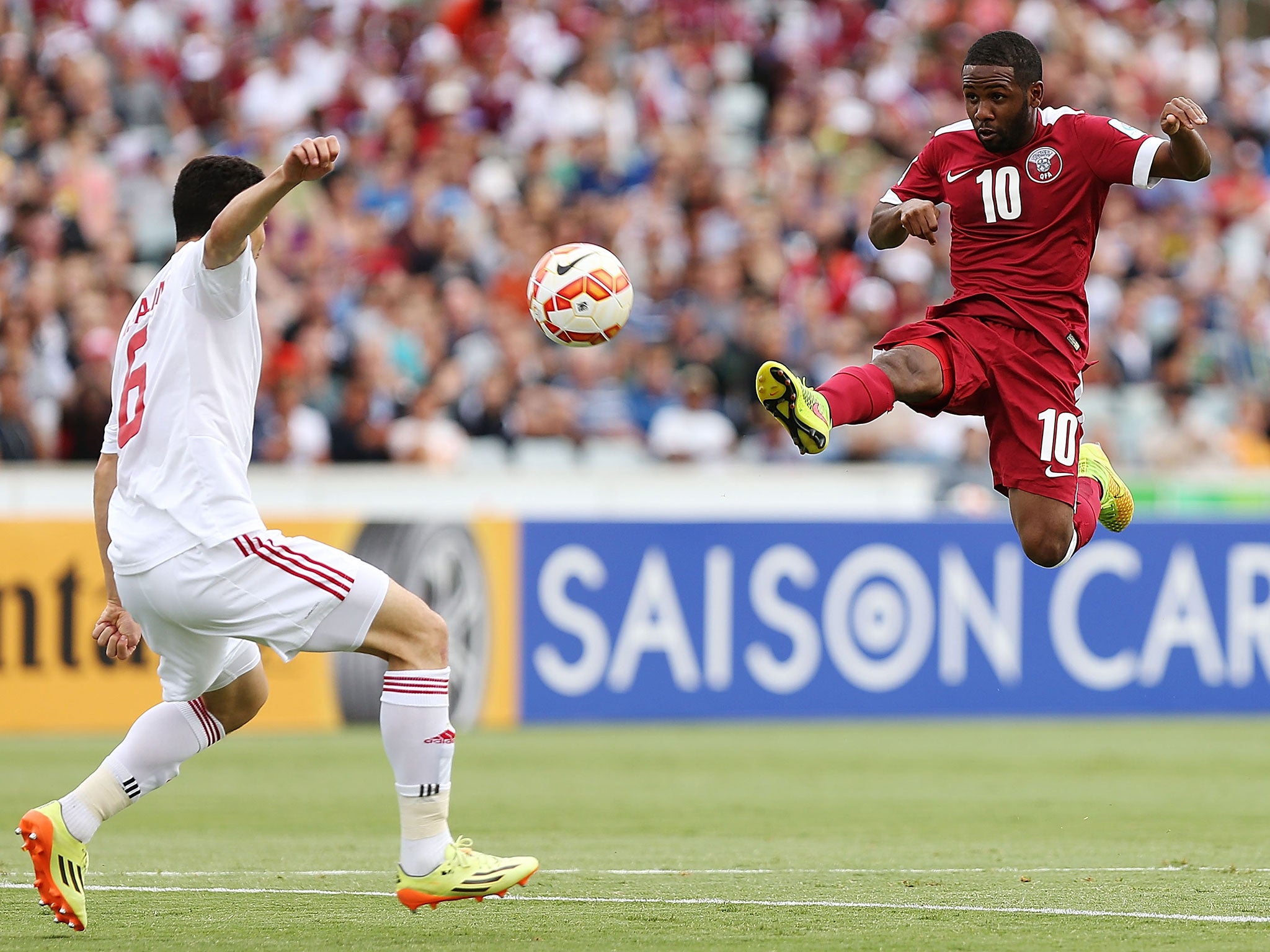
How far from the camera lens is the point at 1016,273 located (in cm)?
820

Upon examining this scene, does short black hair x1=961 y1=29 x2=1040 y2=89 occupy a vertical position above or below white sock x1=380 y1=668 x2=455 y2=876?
above

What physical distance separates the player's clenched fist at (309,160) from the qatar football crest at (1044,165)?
3.25 meters

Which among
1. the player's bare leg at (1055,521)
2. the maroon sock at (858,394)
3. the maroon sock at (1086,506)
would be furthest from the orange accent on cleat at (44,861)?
the maroon sock at (1086,506)

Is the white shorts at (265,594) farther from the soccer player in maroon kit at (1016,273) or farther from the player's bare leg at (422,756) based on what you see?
the soccer player in maroon kit at (1016,273)

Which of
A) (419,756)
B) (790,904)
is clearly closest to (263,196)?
(419,756)

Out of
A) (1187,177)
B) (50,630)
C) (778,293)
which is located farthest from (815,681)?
(1187,177)

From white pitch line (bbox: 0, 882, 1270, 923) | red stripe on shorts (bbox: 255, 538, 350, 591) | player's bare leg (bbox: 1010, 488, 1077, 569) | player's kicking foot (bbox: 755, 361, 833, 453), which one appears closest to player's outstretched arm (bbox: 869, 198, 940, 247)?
player's kicking foot (bbox: 755, 361, 833, 453)

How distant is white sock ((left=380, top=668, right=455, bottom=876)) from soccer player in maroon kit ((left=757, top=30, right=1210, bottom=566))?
84.5 inches

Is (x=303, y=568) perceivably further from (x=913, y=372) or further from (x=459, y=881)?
(x=913, y=372)

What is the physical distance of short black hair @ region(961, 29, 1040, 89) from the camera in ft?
25.5

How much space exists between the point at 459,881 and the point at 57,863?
123cm

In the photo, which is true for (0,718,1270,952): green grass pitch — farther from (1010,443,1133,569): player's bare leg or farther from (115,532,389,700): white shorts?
(1010,443,1133,569): player's bare leg

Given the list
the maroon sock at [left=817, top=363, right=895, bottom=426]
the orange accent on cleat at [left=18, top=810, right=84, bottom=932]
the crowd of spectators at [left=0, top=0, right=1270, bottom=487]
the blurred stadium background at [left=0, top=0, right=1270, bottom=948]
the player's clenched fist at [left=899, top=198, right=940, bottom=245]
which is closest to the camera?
the orange accent on cleat at [left=18, top=810, right=84, bottom=932]

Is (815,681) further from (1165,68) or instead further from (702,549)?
(1165,68)
